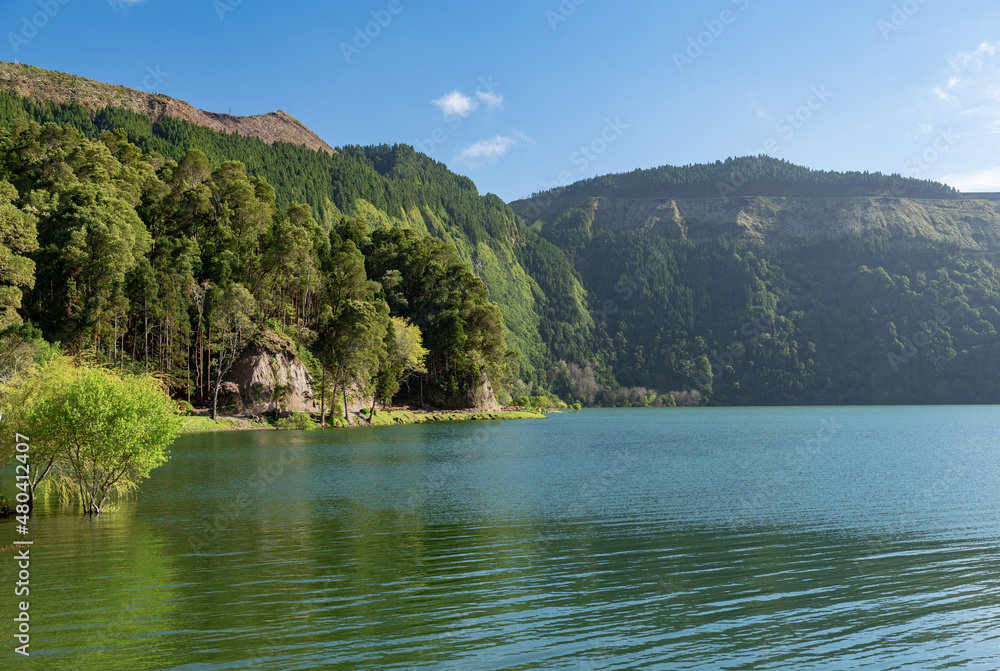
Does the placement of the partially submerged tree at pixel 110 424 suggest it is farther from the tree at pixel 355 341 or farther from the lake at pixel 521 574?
the tree at pixel 355 341

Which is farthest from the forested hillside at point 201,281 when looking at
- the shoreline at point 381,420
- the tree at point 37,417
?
the tree at point 37,417

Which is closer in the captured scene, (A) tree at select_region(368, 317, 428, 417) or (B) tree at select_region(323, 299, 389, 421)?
(B) tree at select_region(323, 299, 389, 421)

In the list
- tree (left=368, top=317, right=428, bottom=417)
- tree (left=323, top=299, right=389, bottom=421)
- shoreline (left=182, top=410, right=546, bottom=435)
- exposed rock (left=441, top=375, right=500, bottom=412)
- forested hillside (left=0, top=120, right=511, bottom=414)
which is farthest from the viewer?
exposed rock (left=441, top=375, right=500, bottom=412)

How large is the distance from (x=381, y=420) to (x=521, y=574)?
8910 cm

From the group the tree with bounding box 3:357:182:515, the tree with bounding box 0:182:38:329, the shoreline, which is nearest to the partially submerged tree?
the tree with bounding box 3:357:182:515

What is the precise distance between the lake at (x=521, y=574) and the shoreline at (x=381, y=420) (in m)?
37.5

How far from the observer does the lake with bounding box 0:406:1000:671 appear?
1258 centimetres

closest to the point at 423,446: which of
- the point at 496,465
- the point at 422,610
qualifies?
the point at 496,465

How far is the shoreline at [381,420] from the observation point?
274ft

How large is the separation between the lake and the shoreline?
3752cm

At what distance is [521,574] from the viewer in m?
18.4

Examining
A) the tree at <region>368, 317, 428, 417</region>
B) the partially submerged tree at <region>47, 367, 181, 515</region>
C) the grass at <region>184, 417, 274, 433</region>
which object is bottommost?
the grass at <region>184, 417, 274, 433</region>

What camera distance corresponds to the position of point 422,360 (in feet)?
382

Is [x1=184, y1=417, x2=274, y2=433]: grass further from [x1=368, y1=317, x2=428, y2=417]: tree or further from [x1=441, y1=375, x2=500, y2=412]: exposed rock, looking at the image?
[x1=441, y1=375, x2=500, y2=412]: exposed rock
